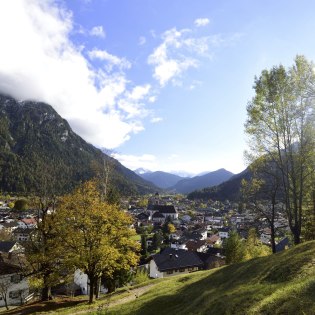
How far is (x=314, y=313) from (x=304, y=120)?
1533 centimetres

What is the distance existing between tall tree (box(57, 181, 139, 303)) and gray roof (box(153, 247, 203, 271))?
4311 centimetres

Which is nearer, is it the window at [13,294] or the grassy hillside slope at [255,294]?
the grassy hillside slope at [255,294]

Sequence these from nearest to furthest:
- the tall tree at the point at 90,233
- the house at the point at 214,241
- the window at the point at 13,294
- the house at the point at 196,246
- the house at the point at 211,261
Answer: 1. the tall tree at the point at 90,233
2. the window at the point at 13,294
3. the house at the point at 211,261
4. the house at the point at 196,246
5. the house at the point at 214,241

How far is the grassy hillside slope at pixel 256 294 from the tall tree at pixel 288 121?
627 cm

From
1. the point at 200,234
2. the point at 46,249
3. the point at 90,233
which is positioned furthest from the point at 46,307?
the point at 200,234

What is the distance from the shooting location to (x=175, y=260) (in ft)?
243

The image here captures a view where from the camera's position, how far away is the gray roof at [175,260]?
71.4 metres

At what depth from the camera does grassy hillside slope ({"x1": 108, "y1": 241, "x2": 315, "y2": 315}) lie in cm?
1168

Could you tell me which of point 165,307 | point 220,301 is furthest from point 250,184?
point 220,301

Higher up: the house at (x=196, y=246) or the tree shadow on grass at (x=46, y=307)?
the tree shadow on grass at (x=46, y=307)

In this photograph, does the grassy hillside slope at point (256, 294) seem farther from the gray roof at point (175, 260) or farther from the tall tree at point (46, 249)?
the gray roof at point (175, 260)

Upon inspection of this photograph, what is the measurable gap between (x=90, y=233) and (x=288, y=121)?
1877cm

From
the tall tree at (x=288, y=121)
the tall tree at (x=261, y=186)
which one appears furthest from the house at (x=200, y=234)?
the tall tree at (x=288, y=121)

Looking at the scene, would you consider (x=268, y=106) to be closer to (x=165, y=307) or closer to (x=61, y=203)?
(x=165, y=307)
